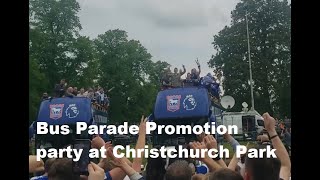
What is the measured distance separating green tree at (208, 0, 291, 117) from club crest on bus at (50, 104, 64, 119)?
1.55 m

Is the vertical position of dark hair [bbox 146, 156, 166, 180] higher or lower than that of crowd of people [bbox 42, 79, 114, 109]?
lower

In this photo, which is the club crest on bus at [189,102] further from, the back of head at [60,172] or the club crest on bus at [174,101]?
the back of head at [60,172]

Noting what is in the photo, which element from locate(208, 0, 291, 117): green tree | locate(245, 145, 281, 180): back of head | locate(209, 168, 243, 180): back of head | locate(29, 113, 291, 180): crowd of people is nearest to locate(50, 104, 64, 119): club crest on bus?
locate(208, 0, 291, 117): green tree

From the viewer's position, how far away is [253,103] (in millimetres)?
5246

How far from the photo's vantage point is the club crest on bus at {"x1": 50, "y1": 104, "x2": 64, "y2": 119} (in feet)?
12.8

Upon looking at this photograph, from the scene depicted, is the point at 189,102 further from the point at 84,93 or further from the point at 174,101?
the point at 84,93

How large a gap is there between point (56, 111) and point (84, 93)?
88cm

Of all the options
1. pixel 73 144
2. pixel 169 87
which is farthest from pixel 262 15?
pixel 73 144

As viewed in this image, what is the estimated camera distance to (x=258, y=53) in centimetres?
557

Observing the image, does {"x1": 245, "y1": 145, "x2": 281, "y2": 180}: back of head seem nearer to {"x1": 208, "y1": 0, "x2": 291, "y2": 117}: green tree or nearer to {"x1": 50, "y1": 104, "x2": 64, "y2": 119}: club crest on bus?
{"x1": 50, "y1": 104, "x2": 64, "y2": 119}: club crest on bus

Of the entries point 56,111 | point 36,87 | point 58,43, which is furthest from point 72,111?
point 58,43

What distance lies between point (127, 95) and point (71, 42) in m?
1.17

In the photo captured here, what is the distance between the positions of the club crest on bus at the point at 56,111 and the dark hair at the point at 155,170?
172cm

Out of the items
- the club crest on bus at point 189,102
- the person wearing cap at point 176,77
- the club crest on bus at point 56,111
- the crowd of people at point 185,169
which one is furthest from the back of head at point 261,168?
the person wearing cap at point 176,77
